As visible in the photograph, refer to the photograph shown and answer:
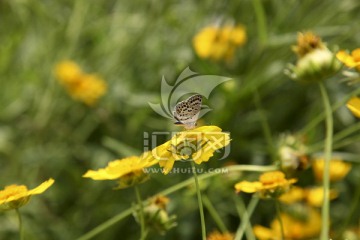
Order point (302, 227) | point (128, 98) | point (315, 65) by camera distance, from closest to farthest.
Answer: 1. point (315, 65)
2. point (302, 227)
3. point (128, 98)

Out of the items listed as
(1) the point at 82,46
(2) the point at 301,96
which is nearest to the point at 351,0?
(2) the point at 301,96

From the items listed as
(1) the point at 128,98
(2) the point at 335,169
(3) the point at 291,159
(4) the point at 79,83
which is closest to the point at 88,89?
(4) the point at 79,83

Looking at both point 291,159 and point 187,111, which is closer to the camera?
point 187,111

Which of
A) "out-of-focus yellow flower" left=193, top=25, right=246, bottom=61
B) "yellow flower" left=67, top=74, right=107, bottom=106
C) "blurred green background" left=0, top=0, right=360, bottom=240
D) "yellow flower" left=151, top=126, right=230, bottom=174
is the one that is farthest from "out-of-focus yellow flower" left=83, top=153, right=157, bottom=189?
"yellow flower" left=67, top=74, right=107, bottom=106

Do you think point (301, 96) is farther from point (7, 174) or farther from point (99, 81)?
point (7, 174)

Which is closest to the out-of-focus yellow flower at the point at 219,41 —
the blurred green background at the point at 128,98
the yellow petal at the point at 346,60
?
the blurred green background at the point at 128,98

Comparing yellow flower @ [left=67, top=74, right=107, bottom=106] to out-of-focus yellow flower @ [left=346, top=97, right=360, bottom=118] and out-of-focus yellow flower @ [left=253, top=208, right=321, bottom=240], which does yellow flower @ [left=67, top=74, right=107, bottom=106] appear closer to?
out-of-focus yellow flower @ [left=253, top=208, right=321, bottom=240]

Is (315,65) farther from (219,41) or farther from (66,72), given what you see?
(66,72)
